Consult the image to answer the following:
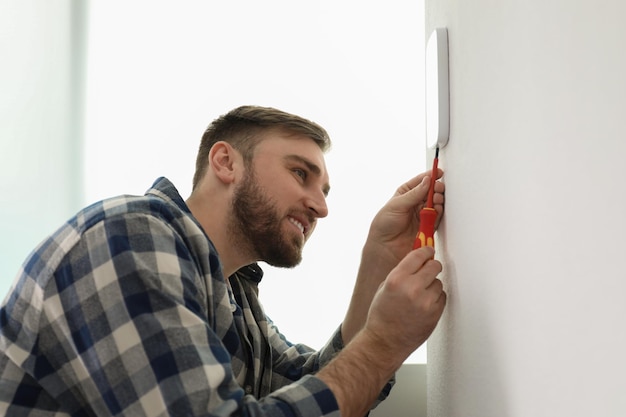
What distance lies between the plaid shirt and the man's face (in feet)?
0.82

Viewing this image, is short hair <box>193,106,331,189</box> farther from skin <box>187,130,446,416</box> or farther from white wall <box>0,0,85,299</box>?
white wall <box>0,0,85,299</box>

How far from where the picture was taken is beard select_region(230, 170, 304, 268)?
1204 mm

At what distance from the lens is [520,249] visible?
0.63 m

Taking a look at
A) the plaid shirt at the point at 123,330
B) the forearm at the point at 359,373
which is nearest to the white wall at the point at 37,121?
the plaid shirt at the point at 123,330

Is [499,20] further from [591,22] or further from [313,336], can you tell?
[313,336]

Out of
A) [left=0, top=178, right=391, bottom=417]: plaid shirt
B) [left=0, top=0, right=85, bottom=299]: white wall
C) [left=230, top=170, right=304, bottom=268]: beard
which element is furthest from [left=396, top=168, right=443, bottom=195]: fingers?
[left=0, top=0, right=85, bottom=299]: white wall

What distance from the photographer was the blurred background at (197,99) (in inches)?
57.9

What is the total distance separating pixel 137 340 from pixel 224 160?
0.51m

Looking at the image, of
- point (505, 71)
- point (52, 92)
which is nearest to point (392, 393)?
point (505, 71)

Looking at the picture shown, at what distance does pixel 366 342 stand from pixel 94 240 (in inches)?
14.9

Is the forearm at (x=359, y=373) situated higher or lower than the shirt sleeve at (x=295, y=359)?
higher

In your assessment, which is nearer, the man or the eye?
the man

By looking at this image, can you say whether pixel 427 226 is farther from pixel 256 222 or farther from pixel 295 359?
pixel 295 359

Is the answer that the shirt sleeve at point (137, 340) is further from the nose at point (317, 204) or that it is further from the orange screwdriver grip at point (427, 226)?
the nose at point (317, 204)
